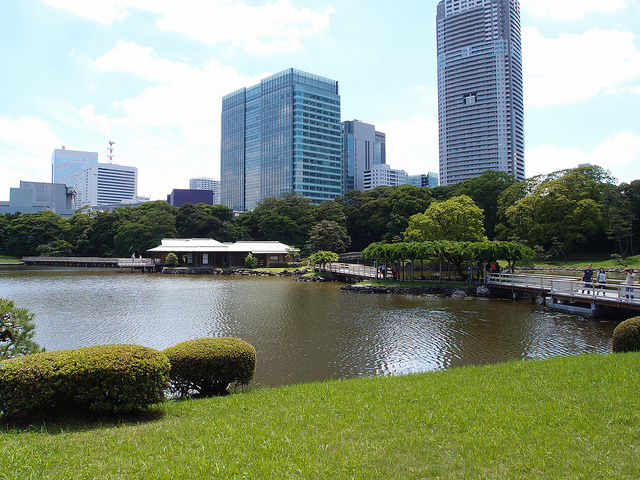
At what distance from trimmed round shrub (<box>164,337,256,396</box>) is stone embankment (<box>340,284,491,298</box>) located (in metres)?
21.1

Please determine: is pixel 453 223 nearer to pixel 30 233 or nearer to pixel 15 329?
pixel 15 329

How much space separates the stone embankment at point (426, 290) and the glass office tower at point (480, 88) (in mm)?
83892

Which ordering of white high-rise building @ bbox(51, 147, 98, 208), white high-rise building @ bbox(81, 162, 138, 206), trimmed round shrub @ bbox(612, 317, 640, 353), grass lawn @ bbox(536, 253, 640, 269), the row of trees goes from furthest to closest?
white high-rise building @ bbox(51, 147, 98, 208) → white high-rise building @ bbox(81, 162, 138, 206) → grass lawn @ bbox(536, 253, 640, 269) → the row of trees → trimmed round shrub @ bbox(612, 317, 640, 353)

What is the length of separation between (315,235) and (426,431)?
150 ft

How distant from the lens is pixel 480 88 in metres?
104

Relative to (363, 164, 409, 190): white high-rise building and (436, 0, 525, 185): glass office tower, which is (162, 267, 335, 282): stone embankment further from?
(363, 164, 409, 190): white high-rise building

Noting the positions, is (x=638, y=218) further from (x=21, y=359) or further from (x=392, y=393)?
(x=21, y=359)

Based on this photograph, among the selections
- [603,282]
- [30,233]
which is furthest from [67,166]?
[603,282]

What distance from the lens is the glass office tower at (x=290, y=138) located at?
104 metres

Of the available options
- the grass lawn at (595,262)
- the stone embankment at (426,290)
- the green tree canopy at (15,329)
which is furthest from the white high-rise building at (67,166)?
the green tree canopy at (15,329)

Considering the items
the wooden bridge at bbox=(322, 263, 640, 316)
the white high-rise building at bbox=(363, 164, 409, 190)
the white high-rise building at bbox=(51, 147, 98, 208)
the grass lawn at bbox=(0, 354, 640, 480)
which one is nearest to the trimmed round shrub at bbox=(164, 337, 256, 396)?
the grass lawn at bbox=(0, 354, 640, 480)

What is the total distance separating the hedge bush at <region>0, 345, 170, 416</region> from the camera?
4715 mm

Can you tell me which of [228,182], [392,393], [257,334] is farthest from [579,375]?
[228,182]

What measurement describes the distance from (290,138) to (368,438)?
10430cm
